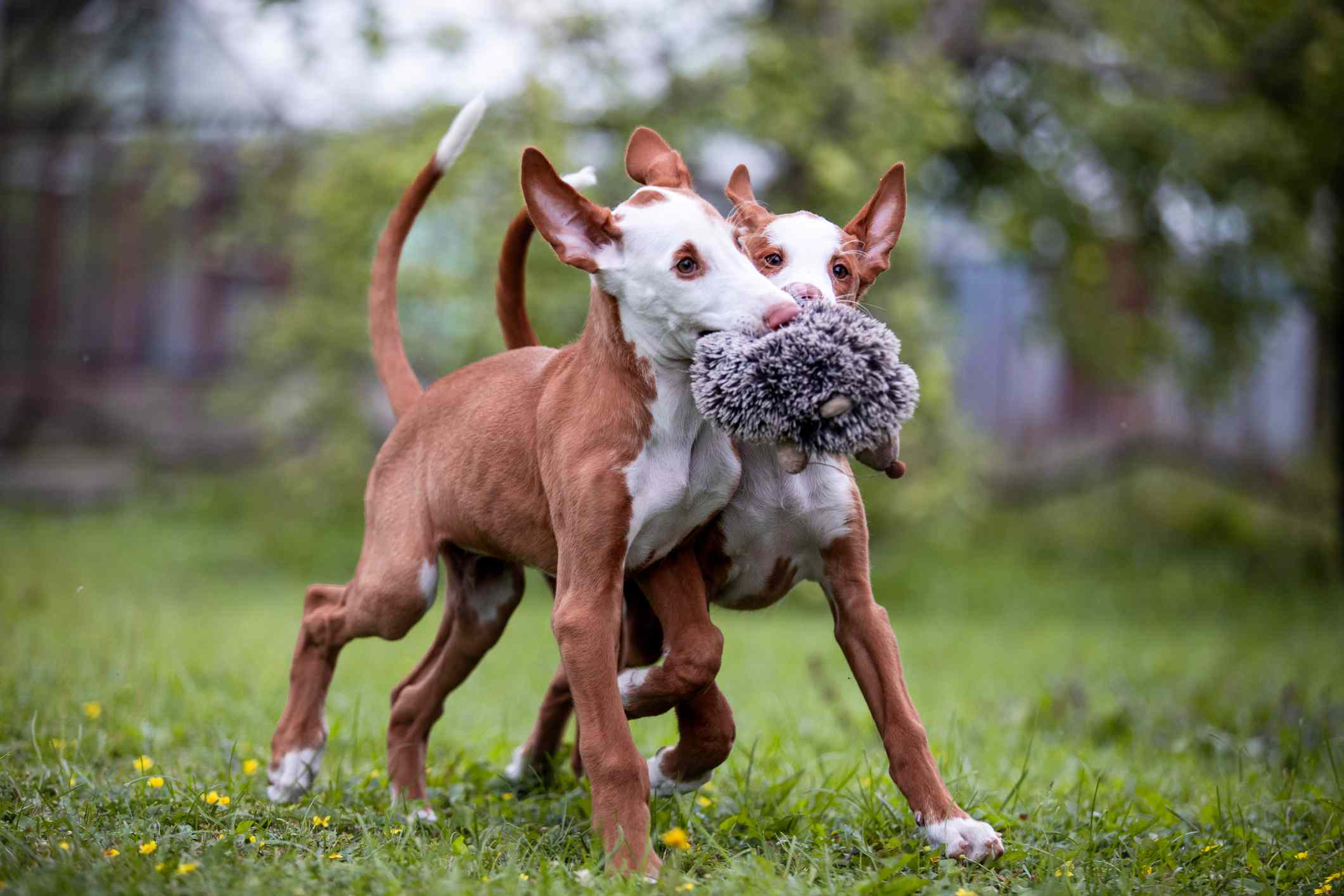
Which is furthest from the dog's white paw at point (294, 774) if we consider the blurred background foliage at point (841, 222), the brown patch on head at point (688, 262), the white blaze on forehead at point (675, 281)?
the blurred background foliage at point (841, 222)

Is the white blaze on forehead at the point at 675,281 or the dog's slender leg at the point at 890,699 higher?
the white blaze on forehead at the point at 675,281

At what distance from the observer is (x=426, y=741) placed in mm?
4273

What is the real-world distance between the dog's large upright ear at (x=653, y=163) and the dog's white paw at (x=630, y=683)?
128 centimetres

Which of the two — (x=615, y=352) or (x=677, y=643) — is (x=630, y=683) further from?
(x=615, y=352)

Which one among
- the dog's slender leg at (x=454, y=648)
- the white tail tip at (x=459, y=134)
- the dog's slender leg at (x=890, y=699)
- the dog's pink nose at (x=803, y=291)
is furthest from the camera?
the white tail tip at (x=459, y=134)

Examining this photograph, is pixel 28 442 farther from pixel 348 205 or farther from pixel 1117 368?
pixel 1117 368

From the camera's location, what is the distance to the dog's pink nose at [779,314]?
10.00 ft

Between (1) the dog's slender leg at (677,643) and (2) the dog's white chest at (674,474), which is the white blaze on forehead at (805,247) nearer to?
(2) the dog's white chest at (674,474)

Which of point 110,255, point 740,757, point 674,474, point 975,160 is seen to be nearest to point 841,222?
point 975,160

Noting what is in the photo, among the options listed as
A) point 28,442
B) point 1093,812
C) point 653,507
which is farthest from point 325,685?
point 28,442

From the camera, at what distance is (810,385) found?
118 inches

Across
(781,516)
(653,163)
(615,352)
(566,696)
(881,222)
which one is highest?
(653,163)

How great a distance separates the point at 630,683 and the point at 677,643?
0.55 feet

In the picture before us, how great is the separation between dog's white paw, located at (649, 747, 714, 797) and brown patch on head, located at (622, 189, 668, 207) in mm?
1542
